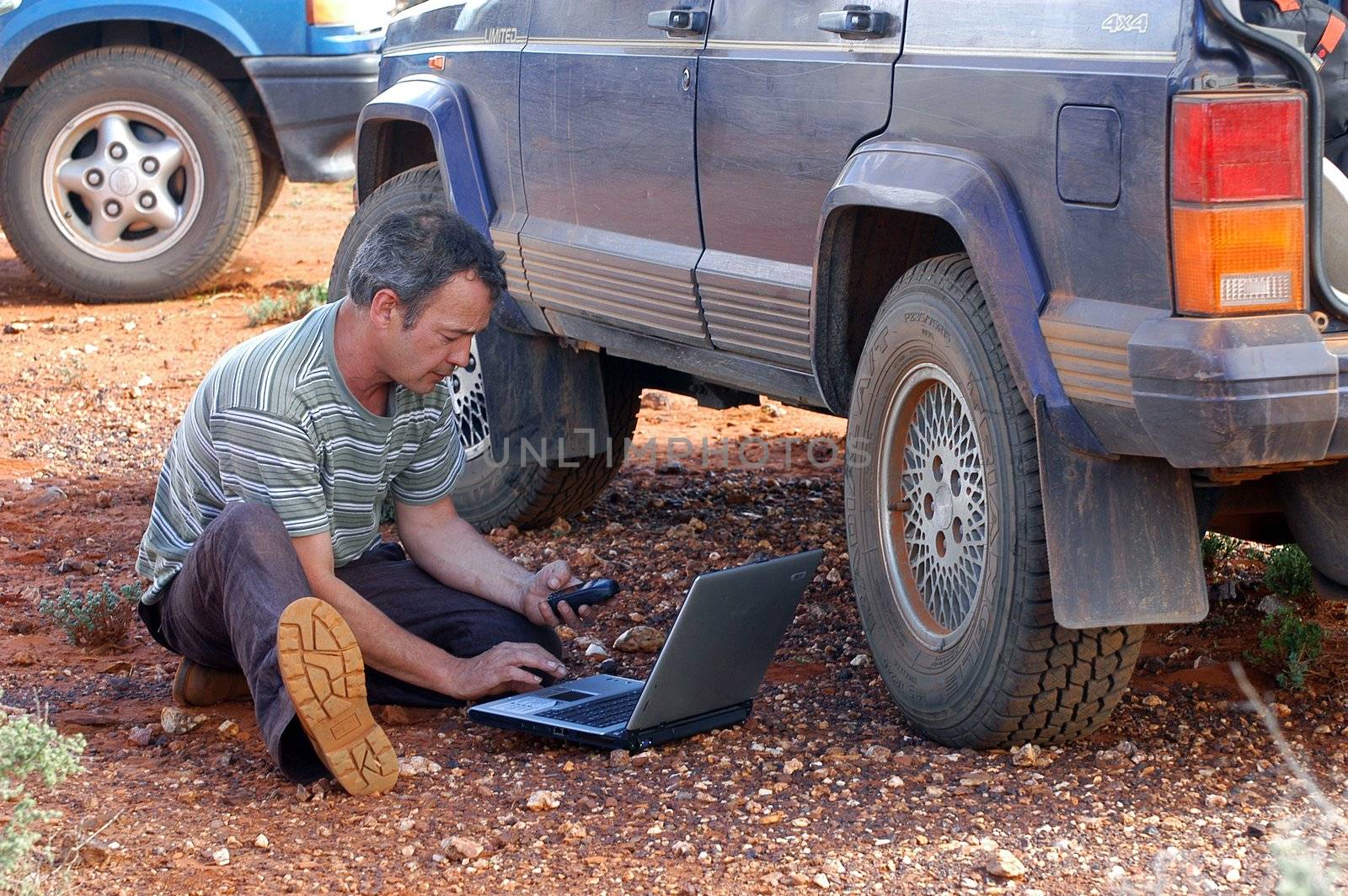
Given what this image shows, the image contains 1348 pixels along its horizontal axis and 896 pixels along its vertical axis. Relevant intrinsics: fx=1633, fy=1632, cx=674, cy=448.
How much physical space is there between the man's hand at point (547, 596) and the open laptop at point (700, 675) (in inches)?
10.9

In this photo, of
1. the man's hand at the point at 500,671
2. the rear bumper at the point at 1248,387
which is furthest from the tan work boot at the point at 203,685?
the rear bumper at the point at 1248,387

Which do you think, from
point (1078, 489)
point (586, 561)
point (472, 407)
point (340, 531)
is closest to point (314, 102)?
point (472, 407)

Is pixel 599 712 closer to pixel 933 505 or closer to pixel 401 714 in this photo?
pixel 401 714

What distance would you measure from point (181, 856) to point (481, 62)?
275 cm

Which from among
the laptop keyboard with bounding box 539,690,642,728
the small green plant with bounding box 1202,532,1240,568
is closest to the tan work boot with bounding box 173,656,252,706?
the laptop keyboard with bounding box 539,690,642,728

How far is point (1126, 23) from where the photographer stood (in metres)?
2.80

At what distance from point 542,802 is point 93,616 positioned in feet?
5.81

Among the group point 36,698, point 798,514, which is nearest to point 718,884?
point 36,698

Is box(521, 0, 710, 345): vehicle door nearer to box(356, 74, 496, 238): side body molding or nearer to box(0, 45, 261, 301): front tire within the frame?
box(356, 74, 496, 238): side body molding

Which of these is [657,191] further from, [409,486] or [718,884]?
[718,884]

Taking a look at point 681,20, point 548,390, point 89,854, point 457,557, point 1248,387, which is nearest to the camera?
point 1248,387

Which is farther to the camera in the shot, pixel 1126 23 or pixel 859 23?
pixel 859 23

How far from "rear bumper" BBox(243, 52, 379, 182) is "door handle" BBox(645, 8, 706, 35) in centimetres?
504

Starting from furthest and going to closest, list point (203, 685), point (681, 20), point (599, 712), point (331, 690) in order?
point (681, 20), point (203, 685), point (599, 712), point (331, 690)
